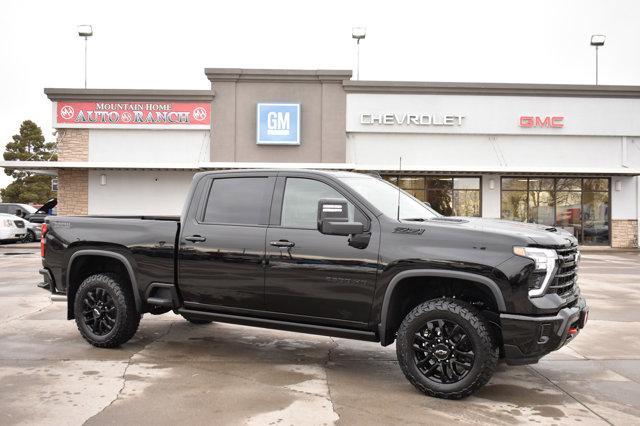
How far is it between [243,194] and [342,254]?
1.37 m

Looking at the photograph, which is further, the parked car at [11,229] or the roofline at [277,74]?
the roofline at [277,74]

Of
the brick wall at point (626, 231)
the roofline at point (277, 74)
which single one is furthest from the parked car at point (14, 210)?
the brick wall at point (626, 231)

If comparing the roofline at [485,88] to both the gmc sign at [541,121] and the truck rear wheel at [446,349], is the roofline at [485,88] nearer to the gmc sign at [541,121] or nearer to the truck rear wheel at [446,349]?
the gmc sign at [541,121]

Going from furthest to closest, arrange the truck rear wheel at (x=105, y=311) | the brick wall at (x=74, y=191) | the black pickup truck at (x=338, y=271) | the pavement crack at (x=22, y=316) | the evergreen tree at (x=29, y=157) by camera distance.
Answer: the evergreen tree at (x=29, y=157)
the brick wall at (x=74, y=191)
the pavement crack at (x=22, y=316)
the truck rear wheel at (x=105, y=311)
the black pickup truck at (x=338, y=271)

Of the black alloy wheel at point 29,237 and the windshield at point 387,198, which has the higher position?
the windshield at point 387,198

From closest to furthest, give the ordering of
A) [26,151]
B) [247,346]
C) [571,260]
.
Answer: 1. [571,260]
2. [247,346]
3. [26,151]

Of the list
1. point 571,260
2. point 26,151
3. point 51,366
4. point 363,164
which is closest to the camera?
point 571,260

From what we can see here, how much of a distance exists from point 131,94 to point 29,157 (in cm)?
3240

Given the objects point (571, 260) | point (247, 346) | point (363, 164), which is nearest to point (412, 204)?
point (571, 260)

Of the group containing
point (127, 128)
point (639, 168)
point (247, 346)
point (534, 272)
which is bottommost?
point (247, 346)

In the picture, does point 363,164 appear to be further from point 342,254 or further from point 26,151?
point 26,151

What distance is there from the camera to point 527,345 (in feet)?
15.3

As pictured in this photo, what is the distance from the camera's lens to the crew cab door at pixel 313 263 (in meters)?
5.23

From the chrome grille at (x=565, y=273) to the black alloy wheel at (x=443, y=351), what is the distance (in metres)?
0.83
